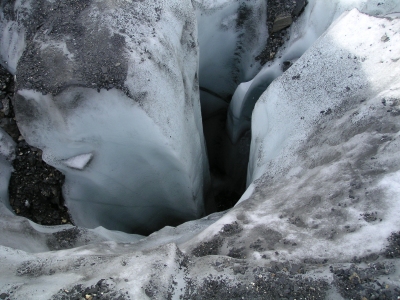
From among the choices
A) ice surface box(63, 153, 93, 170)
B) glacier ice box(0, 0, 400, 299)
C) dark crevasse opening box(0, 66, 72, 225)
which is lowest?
dark crevasse opening box(0, 66, 72, 225)

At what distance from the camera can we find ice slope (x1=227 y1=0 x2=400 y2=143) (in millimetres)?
1825

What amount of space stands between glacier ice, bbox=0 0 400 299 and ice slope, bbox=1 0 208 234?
0.02m

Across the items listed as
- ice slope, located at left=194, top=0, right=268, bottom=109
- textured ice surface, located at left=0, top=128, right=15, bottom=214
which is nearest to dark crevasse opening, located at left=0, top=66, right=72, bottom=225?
textured ice surface, located at left=0, top=128, right=15, bottom=214

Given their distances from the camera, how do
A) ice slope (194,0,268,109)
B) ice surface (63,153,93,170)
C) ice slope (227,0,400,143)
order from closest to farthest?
ice surface (63,153,93,170) < ice slope (227,0,400,143) < ice slope (194,0,268,109)

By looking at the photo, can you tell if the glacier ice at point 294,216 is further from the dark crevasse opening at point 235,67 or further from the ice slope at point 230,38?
the ice slope at point 230,38

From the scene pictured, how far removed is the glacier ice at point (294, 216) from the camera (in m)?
0.92

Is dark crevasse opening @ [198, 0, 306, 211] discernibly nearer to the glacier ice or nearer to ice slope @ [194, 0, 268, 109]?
ice slope @ [194, 0, 268, 109]

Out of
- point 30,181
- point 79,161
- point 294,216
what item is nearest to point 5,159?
point 30,181

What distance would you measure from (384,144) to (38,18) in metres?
1.50

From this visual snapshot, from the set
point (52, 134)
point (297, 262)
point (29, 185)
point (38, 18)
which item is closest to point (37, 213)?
point (29, 185)

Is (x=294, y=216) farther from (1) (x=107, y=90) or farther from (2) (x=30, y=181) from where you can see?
(2) (x=30, y=181)

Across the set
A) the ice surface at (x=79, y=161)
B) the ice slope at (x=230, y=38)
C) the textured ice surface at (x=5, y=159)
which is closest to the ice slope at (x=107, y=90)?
the ice surface at (x=79, y=161)

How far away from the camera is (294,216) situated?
117 cm

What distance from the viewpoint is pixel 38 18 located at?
1500 millimetres
